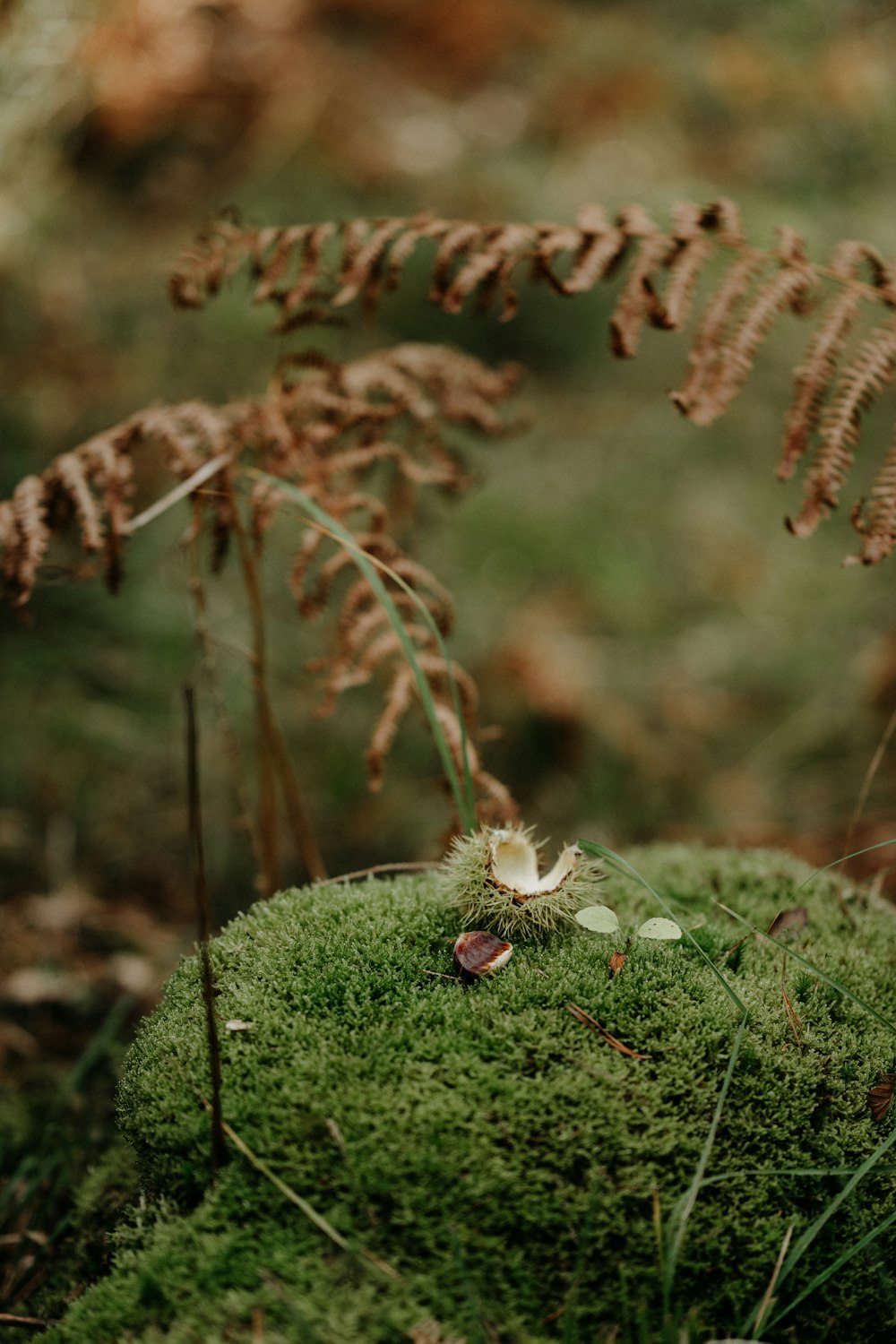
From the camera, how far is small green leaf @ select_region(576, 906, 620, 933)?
5.35 ft

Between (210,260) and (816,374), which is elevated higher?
(210,260)

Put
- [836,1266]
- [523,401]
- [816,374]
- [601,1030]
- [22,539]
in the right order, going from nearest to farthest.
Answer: [836,1266] < [601,1030] < [816,374] < [22,539] < [523,401]

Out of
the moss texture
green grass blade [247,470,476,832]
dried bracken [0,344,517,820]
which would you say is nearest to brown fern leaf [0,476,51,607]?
dried bracken [0,344,517,820]

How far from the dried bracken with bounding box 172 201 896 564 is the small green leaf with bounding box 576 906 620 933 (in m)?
0.92

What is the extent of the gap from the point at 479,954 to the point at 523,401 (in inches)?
172

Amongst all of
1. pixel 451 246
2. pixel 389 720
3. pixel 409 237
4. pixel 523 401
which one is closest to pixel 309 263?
pixel 409 237

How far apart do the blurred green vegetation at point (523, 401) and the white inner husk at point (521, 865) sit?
1.46 m

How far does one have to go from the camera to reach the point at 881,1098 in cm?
152

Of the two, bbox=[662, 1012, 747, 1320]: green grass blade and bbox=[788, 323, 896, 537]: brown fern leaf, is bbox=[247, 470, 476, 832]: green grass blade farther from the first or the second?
bbox=[788, 323, 896, 537]: brown fern leaf

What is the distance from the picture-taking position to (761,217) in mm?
5102

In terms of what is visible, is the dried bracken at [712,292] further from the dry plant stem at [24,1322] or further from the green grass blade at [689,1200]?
the dry plant stem at [24,1322]

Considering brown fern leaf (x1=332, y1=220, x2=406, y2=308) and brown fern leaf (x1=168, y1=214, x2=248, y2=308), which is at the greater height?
brown fern leaf (x1=168, y1=214, x2=248, y2=308)

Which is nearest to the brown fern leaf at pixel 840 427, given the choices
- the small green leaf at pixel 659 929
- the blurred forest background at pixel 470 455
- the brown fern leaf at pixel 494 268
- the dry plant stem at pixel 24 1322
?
the blurred forest background at pixel 470 455

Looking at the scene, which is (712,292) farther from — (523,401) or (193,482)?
(523,401)
